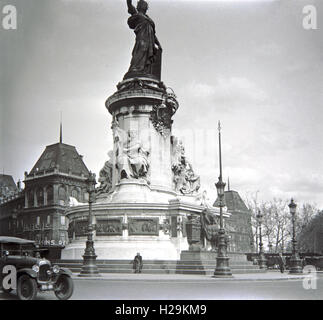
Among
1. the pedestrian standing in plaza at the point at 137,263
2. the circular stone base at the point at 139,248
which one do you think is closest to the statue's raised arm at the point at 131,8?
the circular stone base at the point at 139,248

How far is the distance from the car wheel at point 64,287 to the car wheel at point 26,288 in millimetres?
970

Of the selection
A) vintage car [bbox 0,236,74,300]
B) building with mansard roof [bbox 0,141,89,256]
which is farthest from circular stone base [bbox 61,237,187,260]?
building with mansard roof [bbox 0,141,89,256]

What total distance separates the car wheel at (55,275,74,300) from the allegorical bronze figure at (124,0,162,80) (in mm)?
22968

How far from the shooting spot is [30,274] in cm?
1511

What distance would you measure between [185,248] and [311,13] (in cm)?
1773

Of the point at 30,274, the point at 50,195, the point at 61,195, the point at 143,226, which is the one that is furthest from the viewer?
the point at 61,195

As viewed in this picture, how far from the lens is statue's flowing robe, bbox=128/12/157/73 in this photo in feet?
121

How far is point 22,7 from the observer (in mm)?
17359

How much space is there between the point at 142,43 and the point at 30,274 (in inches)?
989

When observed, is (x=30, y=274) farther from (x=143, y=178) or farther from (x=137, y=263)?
(x=143, y=178)

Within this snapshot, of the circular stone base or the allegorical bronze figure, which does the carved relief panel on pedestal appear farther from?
the allegorical bronze figure

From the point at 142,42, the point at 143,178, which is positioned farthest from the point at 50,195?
the point at 143,178

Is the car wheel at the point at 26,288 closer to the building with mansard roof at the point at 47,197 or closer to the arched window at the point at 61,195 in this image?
the building with mansard roof at the point at 47,197

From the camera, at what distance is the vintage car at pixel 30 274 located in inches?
598
